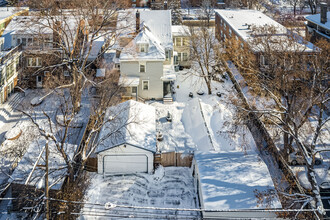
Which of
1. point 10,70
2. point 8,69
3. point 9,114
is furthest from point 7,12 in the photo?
point 9,114

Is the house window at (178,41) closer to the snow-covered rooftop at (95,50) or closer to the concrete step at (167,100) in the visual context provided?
the snow-covered rooftop at (95,50)

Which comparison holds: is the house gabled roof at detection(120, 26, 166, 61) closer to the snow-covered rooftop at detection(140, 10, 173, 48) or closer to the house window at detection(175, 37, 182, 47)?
the snow-covered rooftop at detection(140, 10, 173, 48)

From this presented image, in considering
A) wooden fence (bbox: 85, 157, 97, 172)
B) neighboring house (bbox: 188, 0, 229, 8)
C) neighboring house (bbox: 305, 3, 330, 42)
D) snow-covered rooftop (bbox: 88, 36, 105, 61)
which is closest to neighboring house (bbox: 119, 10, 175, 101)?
snow-covered rooftop (bbox: 88, 36, 105, 61)

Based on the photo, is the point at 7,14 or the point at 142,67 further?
the point at 7,14

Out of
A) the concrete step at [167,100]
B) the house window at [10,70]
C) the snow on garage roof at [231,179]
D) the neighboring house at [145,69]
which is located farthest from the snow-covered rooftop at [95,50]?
the snow on garage roof at [231,179]

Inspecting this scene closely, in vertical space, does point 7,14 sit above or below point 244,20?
above

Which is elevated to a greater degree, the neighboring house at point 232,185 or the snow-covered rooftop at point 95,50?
the snow-covered rooftop at point 95,50

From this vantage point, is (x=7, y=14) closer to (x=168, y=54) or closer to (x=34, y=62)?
(x=34, y=62)
